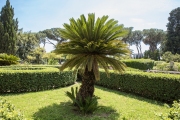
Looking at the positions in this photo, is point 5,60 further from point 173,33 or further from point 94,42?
point 173,33

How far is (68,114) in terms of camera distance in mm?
5473

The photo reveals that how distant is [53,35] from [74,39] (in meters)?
50.0

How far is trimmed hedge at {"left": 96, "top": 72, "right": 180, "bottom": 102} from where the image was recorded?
7.27m

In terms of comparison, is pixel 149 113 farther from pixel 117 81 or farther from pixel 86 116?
pixel 117 81

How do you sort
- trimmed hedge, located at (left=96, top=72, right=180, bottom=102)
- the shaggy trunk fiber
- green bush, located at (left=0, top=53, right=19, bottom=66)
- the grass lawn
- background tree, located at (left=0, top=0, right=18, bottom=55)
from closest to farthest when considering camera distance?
the grass lawn < the shaggy trunk fiber < trimmed hedge, located at (left=96, top=72, right=180, bottom=102) < green bush, located at (left=0, top=53, right=19, bottom=66) < background tree, located at (left=0, top=0, right=18, bottom=55)

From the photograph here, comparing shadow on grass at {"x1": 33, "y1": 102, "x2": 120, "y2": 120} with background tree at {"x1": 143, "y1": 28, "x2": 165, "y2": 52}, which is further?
background tree at {"x1": 143, "y1": 28, "x2": 165, "y2": 52}

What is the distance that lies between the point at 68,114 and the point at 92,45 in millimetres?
2518

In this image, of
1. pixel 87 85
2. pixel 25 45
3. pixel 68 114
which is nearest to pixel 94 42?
pixel 87 85

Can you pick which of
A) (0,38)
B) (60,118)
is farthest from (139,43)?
(60,118)

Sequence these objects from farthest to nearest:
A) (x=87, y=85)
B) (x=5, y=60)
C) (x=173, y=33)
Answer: (x=173, y=33) → (x=5, y=60) → (x=87, y=85)

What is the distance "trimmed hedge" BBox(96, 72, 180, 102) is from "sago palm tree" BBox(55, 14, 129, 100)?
3.01m

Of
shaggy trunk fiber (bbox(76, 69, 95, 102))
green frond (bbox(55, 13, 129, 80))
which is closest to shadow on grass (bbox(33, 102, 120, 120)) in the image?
shaggy trunk fiber (bbox(76, 69, 95, 102))

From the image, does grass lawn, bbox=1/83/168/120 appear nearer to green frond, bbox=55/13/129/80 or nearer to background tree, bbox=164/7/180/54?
green frond, bbox=55/13/129/80

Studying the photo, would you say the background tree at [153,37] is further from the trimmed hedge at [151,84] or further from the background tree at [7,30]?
the trimmed hedge at [151,84]
